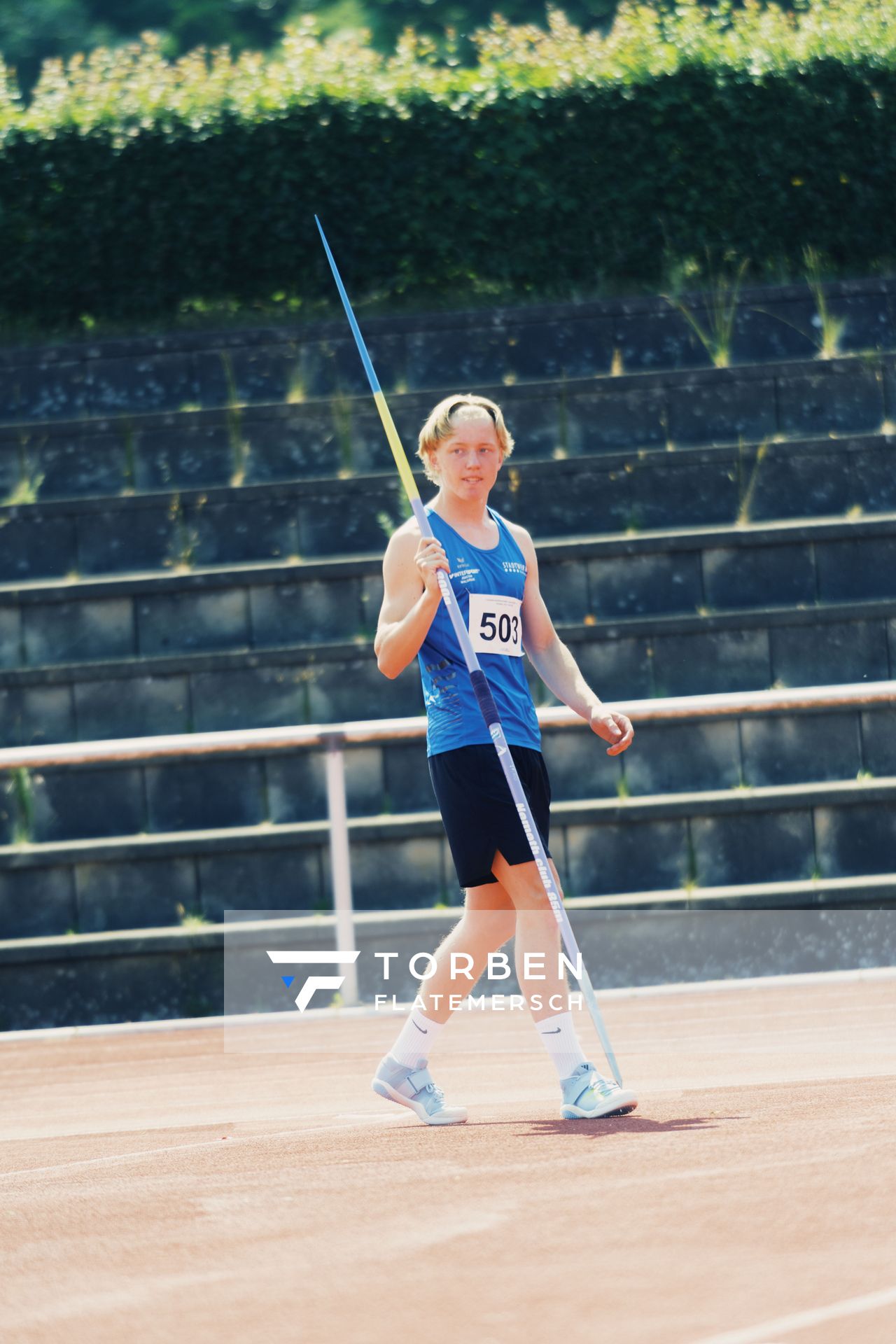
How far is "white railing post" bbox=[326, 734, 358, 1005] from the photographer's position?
7.49m

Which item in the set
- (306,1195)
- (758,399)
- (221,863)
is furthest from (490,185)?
(306,1195)

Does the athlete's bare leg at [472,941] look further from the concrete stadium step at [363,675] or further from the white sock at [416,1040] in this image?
the concrete stadium step at [363,675]

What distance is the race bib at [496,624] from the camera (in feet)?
15.7

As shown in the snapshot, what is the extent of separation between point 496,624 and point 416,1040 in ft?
3.66

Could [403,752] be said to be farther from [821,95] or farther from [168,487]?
[821,95]

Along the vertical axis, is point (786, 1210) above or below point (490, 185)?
below

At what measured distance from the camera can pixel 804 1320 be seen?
2.89 metres

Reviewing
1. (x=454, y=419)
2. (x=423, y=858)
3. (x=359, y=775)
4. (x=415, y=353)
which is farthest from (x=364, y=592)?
(x=454, y=419)

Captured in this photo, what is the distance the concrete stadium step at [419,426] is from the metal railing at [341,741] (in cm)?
265

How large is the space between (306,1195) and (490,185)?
329 inches

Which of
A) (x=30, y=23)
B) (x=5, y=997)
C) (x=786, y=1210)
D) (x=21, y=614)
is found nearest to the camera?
(x=786, y=1210)

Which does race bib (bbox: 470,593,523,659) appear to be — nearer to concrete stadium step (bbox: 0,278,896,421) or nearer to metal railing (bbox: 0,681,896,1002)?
metal railing (bbox: 0,681,896,1002)

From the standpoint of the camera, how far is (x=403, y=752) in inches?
341

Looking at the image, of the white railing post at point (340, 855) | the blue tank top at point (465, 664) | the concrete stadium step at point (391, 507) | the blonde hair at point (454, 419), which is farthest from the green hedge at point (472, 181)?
the blue tank top at point (465, 664)
